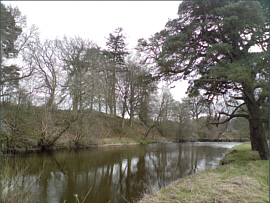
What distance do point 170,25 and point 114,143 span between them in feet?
48.5

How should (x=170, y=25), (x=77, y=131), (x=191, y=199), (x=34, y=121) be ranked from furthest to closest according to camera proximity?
(x=77, y=131) → (x=34, y=121) → (x=170, y=25) → (x=191, y=199)

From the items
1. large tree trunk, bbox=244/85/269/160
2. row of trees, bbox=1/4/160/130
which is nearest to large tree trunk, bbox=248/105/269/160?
large tree trunk, bbox=244/85/269/160

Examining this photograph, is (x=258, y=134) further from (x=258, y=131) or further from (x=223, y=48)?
(x=223, y=48)

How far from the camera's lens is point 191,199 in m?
3.45

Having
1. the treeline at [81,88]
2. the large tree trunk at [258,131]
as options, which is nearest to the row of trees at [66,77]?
the treeline at [81,88]

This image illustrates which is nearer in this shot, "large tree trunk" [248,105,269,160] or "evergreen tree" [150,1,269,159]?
"evergreen tree" [150,1,269,159]

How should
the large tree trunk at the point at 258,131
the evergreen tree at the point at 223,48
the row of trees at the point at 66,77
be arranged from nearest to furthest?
the evergreen tree at the point at 223,48 → the large tree trunk at the point at 258,131 → the row of trees at the point at 66,77

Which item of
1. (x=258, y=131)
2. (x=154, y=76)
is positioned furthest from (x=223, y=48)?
(x=258, y=131)

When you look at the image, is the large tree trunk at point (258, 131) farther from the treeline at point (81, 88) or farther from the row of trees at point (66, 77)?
the row of trees at point (66, 77)

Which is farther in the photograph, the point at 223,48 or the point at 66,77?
the point at 66,77

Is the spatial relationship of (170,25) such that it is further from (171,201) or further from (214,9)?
(171,201)

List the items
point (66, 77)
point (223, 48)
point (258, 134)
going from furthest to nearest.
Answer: point (66, 77) → point (258, 134) → point (223, 48)

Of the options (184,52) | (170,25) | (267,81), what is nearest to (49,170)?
(184,52)

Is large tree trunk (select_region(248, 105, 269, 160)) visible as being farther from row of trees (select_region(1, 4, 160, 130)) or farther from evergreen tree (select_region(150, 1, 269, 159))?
row of trees (select_region(1, 4, 160, 130))
